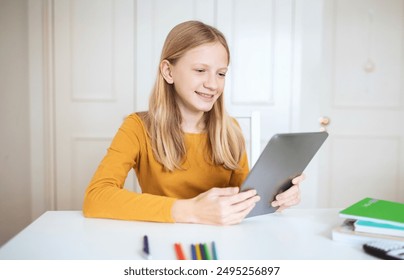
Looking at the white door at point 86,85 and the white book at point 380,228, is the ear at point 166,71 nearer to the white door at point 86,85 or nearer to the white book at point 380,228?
the white book at point 380,228

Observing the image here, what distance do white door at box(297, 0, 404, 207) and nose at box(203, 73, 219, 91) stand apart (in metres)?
1.11

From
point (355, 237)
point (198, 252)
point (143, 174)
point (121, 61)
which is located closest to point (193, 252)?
point (198, 252)

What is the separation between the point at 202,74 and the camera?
2.94ft

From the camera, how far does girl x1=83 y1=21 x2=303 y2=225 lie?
0.88 m

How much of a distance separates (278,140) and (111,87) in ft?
4.42

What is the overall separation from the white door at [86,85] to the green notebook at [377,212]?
1262mm

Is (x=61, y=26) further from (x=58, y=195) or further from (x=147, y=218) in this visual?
(x=147, y=218)

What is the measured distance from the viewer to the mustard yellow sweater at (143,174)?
26.2 inches

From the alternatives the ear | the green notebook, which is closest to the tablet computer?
the green notebook

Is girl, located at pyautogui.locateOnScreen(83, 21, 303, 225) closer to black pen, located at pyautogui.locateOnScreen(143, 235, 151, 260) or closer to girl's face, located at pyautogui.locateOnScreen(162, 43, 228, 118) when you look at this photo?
girl's face, located at pyautogui.locateOnScreen(162, 43, 228, 118)

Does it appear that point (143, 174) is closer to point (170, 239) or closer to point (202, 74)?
point (202, 74)

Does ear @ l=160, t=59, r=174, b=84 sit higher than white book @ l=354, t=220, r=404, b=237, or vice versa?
ear @ l=160, t=59, r=174, b=84

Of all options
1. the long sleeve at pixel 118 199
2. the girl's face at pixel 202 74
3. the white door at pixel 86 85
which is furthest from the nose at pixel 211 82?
the white door at pixel 86 85
